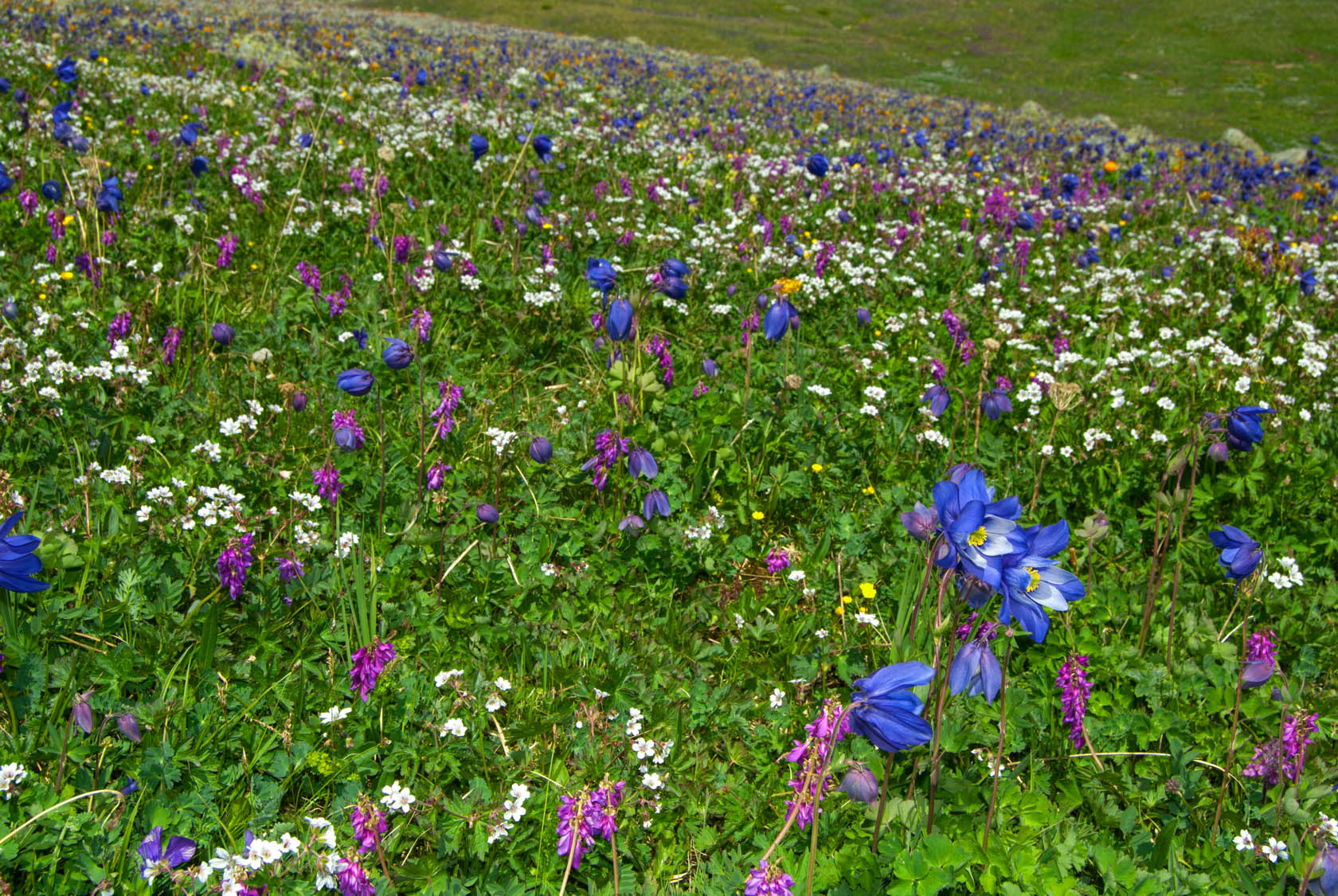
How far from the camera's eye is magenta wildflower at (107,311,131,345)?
15.0 feet

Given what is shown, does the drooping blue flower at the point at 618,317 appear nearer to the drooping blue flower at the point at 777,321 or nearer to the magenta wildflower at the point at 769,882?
the drooping blue flower at the point at 777,321

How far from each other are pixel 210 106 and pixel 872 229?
26.0ft

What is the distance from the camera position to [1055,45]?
6962cm

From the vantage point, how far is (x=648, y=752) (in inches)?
109

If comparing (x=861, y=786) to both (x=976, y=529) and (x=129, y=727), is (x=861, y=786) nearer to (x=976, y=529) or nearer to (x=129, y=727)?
(x=976, y=529)

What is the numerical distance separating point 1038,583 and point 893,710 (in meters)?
0.54

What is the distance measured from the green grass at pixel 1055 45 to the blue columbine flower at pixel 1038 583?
43.2m

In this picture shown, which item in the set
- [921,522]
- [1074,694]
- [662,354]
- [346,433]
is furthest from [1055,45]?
[921,522]

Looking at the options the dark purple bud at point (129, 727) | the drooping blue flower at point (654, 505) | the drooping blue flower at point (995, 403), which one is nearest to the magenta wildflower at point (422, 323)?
the drooping blue flower at point (654, 505)

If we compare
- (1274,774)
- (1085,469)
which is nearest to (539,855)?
(1274,774)

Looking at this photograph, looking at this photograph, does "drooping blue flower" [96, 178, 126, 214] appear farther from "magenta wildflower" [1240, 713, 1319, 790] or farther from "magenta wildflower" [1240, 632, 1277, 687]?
"magenta wildflower" [1240, 713, 1319, 790]

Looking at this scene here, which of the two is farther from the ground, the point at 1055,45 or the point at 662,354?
the point at 1055,45

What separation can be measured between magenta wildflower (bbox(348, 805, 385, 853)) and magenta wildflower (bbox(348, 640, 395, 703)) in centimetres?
44

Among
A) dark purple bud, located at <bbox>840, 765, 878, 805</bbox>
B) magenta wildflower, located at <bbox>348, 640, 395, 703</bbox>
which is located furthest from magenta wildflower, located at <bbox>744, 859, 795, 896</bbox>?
magenta wildflower, located at <bbox>348, 640, 395, 703</bbox>
